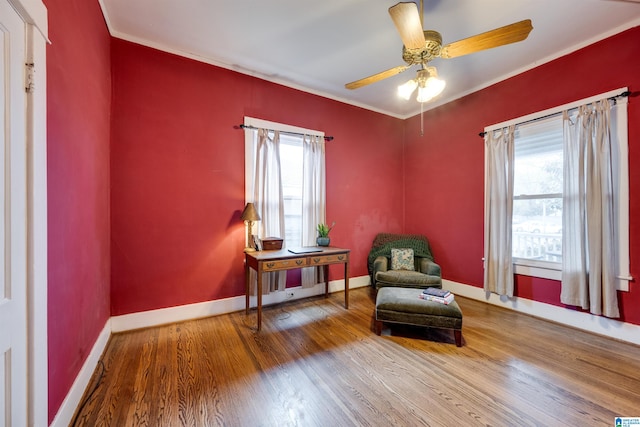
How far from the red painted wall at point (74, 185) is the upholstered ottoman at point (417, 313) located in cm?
222

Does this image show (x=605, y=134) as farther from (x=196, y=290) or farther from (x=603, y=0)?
(x=196, y=290)

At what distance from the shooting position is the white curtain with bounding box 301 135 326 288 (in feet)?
Answer: 10.8

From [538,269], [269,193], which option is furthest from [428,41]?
[538,269]

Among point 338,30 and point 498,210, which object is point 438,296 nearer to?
point 498,210

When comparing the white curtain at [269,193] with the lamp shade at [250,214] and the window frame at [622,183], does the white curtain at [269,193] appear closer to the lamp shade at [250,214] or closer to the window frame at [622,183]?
the lamp shade at [250,214]

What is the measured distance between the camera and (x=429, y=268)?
126 inches

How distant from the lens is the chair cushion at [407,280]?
2.95 m

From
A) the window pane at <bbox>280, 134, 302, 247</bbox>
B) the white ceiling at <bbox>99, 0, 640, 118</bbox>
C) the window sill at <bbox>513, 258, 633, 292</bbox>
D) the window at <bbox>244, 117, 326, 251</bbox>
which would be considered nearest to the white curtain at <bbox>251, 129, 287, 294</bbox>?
the window at <bbox>244, 117, 326, 251</bbox>

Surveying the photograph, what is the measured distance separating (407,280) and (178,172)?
288cm

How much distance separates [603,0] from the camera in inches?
76.5

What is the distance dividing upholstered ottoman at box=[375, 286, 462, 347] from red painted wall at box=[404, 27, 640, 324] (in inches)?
54.3

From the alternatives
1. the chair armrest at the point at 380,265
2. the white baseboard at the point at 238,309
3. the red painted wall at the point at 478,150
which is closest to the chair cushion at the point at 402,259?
the chair armrest at the point at 380,265
